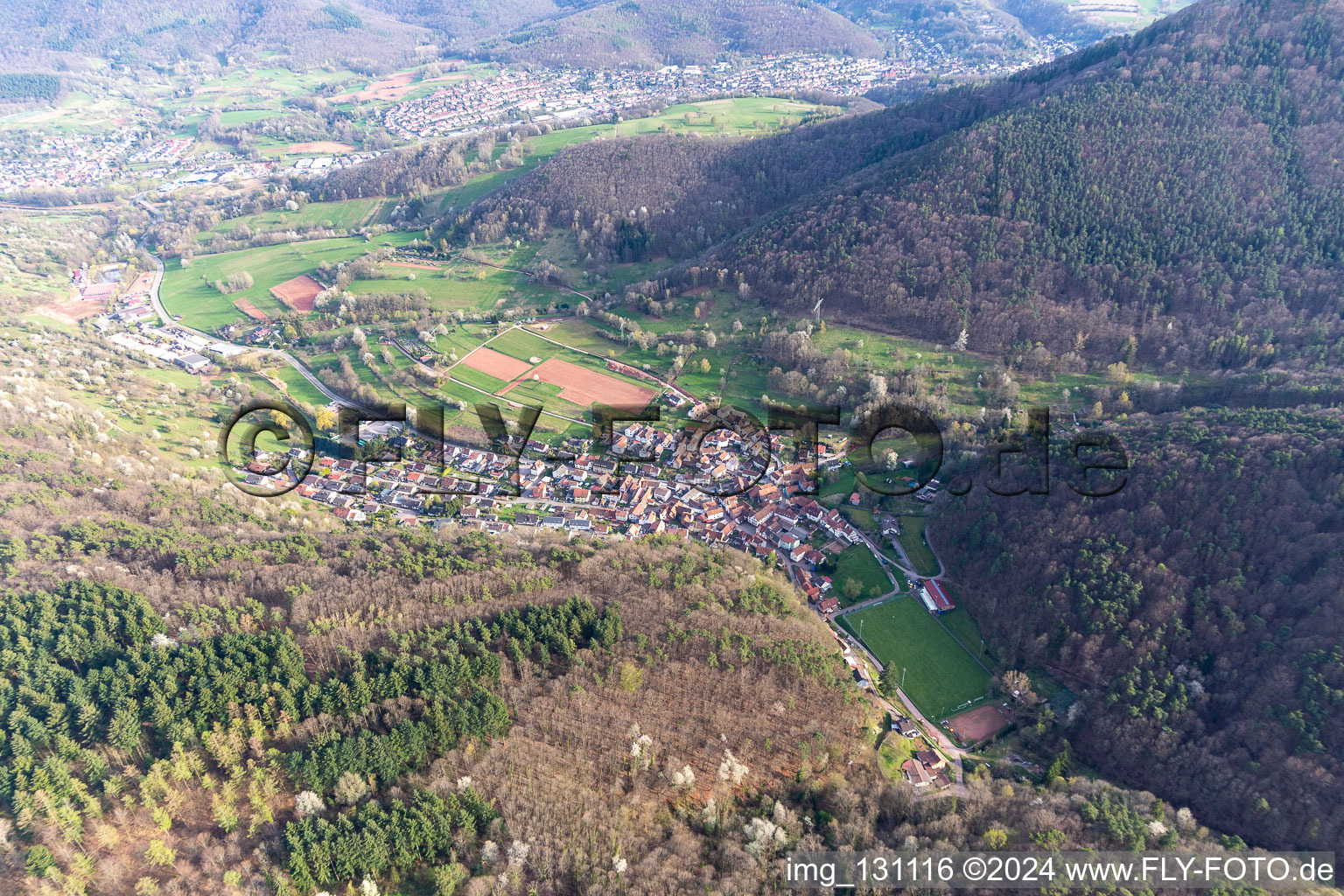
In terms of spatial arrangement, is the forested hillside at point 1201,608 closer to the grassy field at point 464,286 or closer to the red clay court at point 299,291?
the grassy field at point 464,286

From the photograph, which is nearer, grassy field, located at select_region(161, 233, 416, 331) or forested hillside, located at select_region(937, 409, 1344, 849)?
forested hillside, located at select_region(937, 409, 1344, 849)

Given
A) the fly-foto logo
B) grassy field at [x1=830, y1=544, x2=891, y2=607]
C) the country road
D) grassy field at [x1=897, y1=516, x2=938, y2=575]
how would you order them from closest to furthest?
grassy field at [x1=830, y1=544, x2=891, y2=607] → grassy field at [x1=897, y1=516, x2=938, y2=575] → the fly-foto logo → the country road

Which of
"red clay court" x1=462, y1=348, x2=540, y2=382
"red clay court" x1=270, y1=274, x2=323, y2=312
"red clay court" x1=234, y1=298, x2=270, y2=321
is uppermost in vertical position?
"red clay court" x1=270, y1=274, x2=323, y2=312

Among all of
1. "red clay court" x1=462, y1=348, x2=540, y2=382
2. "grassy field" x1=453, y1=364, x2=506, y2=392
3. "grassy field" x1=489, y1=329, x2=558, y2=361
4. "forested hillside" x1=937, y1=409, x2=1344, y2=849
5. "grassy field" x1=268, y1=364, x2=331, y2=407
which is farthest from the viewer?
"grassy field" x1=489, y1=329, x2=558, y2=361

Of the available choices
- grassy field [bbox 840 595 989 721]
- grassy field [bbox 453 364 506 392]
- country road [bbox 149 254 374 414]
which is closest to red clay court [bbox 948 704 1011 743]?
grassy field [bbox 840 595 989 721]

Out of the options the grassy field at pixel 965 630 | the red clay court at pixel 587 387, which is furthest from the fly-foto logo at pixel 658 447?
the grassy field at pixel 965 630

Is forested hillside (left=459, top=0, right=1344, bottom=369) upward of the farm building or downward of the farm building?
upward

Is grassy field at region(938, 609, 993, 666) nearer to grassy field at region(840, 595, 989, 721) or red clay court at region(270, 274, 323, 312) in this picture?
grassy field at region(840, 595, 989, 721)

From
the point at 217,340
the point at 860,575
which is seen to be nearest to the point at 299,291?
the point at 217,340
